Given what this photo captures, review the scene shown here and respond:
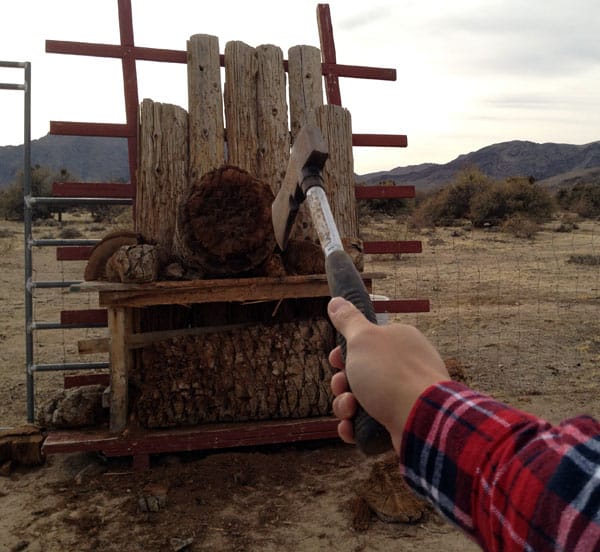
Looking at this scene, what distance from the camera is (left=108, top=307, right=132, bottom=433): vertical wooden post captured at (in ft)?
12.3

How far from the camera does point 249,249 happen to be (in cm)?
371

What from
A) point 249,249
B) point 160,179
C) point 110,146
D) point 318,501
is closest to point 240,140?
point 160,179

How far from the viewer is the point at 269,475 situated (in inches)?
144

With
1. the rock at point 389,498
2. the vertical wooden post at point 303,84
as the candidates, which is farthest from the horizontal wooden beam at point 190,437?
the vertical wooden post at point 303,84

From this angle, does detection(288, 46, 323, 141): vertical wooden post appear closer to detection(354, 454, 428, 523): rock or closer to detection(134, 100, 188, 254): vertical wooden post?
detection(134, 100, 188, 254): vertical wooden post

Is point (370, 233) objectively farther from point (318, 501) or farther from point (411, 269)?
point (318, 501)

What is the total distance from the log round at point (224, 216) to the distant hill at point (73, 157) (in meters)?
129

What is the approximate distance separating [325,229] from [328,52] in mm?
3988

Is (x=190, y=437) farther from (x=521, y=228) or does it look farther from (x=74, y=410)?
(x=521, y=228)

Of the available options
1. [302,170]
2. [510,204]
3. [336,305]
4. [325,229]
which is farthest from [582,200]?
[336,305]

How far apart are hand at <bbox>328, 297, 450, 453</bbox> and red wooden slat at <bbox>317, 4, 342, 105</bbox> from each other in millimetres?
4497

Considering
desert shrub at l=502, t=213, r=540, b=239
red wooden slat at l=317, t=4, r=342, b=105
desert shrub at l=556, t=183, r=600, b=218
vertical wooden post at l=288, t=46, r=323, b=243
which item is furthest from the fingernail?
desert shrub at l=556, t=183, r=600, b=218

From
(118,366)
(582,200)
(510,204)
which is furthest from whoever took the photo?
(582,200)

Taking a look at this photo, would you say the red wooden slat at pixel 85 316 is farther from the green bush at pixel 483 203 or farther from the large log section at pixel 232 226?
the green bush at pixel 483 203
